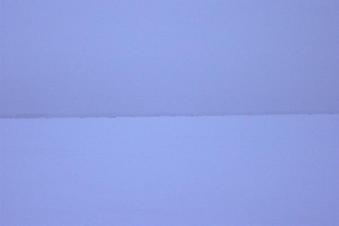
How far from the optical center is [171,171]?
1.41m

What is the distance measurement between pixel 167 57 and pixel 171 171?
2.50ft

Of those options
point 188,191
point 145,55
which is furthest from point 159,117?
point 188,191

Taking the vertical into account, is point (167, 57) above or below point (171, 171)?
above

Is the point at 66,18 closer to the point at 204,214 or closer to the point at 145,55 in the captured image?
the point at 145,55

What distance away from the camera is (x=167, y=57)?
77.4 inches

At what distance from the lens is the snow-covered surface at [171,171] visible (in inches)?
44.0

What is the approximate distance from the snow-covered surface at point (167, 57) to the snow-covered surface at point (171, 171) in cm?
12

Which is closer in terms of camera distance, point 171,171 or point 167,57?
point 171,171

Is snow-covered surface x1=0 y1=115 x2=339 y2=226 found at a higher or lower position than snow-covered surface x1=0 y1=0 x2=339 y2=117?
lower

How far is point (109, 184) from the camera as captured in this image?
51.8 inches

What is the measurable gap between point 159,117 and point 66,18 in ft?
2.35

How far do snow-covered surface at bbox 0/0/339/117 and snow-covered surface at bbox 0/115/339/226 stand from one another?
122 mm

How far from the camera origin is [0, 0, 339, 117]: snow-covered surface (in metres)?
1.89

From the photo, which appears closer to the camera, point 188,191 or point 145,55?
point 188,191
